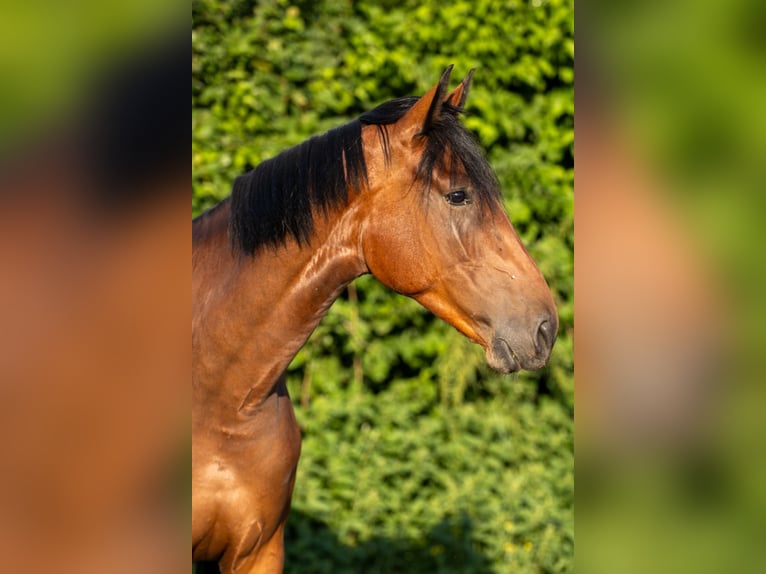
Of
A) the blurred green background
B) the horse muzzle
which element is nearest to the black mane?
the horse muzzle

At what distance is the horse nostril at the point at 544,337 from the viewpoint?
2.16m

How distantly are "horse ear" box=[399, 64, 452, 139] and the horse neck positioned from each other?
27 cm

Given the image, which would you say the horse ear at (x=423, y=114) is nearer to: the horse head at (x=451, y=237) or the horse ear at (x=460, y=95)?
the horse head at (x=451, y=237)

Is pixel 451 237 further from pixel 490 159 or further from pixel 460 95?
pixel 490 159

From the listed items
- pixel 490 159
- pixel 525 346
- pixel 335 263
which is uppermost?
pixel 490 159

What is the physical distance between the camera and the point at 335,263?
7.56ft

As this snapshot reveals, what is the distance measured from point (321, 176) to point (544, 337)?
2.31ft

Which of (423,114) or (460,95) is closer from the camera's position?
(423,114)

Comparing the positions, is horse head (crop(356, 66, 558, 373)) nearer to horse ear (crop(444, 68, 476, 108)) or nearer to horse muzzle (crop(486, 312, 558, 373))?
horse muzzle (crop(486, 312, 558, 373))
